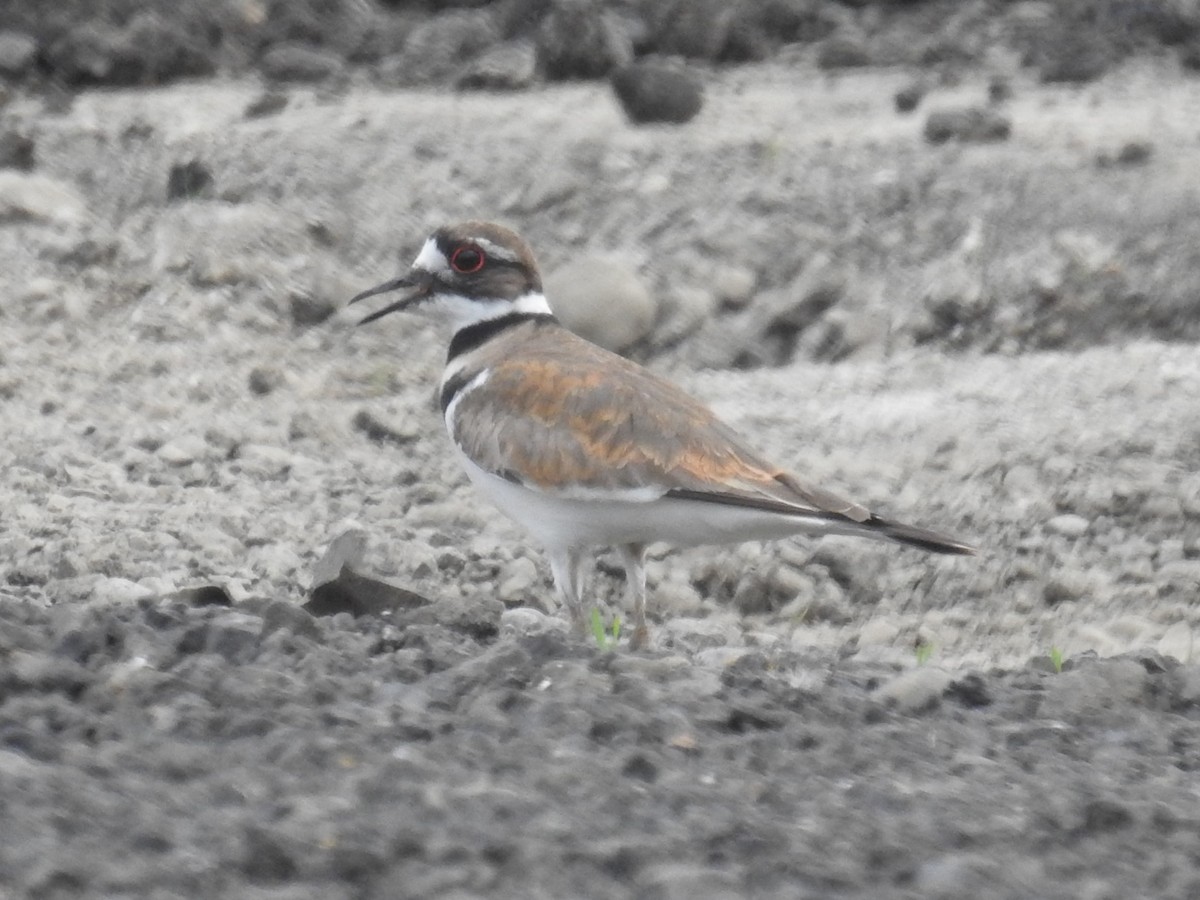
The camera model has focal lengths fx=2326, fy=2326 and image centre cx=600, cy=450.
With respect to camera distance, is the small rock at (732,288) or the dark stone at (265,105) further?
the dark stone at (265,105)

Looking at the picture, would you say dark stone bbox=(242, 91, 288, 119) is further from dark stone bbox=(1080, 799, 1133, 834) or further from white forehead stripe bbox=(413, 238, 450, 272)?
dark stone bbox=(1080, 799, 1133, 834)

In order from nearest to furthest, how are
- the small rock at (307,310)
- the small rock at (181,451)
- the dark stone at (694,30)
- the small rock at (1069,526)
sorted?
1. the small rock at (1069,526)
2. the small rock at (181,451)
3. the small rock at (307,310)
4. the dark stone at (694,30)

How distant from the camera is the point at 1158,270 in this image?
382 inches

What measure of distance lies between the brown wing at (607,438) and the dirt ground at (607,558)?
0.42m

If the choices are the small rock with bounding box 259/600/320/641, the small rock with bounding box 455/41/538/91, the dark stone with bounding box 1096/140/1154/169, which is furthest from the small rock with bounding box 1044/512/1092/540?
the small rock with bounding box 455/41/538/91

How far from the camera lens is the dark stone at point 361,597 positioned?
247 inches

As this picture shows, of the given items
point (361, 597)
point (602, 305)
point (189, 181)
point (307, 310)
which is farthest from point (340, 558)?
point (189, 181)

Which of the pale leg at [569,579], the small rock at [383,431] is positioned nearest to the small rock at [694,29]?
the small rock at [383,431]

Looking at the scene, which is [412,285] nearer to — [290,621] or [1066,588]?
[290,621]

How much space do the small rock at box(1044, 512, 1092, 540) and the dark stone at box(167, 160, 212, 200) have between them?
477 centimetres

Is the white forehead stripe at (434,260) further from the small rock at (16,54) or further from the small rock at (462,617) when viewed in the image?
the small rock at (16,54)

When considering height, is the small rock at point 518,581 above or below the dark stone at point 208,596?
below

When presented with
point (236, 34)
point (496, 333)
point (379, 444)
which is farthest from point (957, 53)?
point (496, 333)

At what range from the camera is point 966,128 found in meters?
10.8
